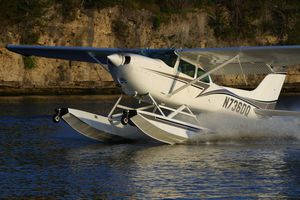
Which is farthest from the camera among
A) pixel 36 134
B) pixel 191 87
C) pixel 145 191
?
pixel 36 134

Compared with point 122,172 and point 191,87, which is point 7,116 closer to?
point 191,87

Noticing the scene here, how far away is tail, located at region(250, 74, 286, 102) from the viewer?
21.0m

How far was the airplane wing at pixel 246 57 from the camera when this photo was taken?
18359 millimetres

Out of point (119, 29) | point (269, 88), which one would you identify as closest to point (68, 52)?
point (269, 88)

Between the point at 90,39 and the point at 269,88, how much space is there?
77.5 feet

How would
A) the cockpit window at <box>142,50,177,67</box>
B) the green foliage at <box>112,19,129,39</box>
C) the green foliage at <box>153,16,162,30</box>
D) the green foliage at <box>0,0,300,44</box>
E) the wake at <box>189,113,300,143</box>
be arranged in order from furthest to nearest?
1. the green foliage at <box>153,16,162,30</box>
2. the green foliage at <box>112,19,129,39</box>
3. the green foliage at <box>0,0,300,44</box>
4. the wake at <box>189,113,300,143</box>
5. the cockpit window at <box>142,50,177,67</box>

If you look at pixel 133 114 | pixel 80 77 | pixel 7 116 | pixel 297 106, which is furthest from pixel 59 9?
pixel 133 114

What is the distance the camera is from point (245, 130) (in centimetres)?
1970

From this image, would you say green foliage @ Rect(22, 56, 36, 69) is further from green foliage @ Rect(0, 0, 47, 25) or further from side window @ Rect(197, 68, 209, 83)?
side window @ Rect(197, 68, 209, 83)

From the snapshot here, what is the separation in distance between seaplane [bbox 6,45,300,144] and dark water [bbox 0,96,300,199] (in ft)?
1.36

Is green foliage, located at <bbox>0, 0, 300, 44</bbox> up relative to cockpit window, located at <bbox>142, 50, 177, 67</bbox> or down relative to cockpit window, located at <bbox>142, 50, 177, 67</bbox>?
down

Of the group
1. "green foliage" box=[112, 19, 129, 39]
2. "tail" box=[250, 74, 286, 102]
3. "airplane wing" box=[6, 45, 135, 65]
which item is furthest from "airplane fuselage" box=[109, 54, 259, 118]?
"green foliage" box=[112, 19, 129, 39]

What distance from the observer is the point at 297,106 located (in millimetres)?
35188

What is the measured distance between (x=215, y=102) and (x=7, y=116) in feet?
29.9
